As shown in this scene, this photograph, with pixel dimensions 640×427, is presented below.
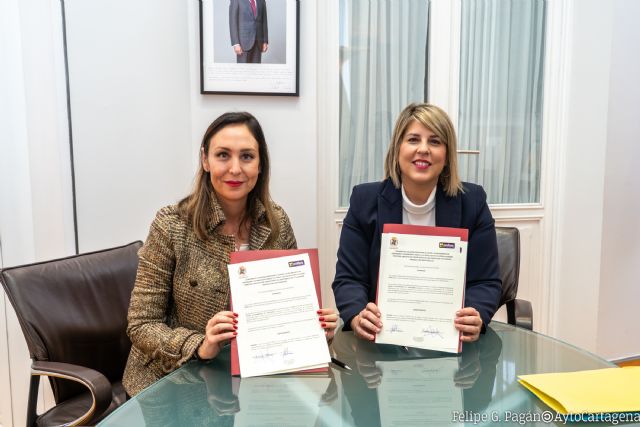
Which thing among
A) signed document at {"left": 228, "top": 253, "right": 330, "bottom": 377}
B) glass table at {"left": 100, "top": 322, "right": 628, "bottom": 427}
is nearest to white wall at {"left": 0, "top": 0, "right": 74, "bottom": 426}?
glass table at {"left": 100, "top": 322, "right": 628, "bottom": 427}

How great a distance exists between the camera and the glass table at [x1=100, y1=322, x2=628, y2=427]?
1.19 m

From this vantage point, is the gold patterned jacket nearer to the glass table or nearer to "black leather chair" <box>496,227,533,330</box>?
the glass table

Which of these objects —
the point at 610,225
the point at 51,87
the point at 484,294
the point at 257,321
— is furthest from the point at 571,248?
the point at 51,87

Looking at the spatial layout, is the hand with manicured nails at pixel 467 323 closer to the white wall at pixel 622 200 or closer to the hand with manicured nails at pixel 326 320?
the hand with manicured nails at pixel 326 320

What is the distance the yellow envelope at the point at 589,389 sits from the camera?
114 centimetres

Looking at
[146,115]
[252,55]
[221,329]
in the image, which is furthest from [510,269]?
[146,115]

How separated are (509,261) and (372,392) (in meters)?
1.23

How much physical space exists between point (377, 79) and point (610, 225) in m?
1.82

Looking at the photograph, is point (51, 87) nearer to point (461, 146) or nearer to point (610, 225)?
point (461, 146)

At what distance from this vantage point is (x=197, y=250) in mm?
1635

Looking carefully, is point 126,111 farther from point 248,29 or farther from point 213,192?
point 213,192

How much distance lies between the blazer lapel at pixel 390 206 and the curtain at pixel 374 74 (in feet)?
4.16
